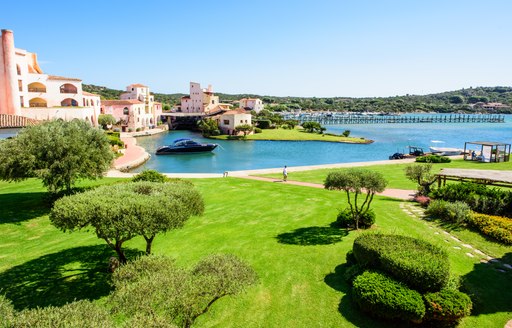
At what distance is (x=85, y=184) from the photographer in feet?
81.7

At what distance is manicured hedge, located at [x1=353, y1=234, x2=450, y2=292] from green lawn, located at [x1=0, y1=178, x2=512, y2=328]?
1.13m

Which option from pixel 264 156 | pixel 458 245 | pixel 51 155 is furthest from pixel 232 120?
pixel 458 245

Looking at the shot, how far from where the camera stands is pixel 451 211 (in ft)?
51.7

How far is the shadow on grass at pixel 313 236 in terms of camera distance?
1378cm

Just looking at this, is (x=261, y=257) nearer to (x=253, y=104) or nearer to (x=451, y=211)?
(x=451, y=211)

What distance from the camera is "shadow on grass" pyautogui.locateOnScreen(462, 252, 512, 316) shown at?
9.22 m

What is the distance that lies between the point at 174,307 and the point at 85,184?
2195 centimetres

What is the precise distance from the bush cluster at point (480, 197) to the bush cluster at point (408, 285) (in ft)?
28.0

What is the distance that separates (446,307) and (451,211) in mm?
8723

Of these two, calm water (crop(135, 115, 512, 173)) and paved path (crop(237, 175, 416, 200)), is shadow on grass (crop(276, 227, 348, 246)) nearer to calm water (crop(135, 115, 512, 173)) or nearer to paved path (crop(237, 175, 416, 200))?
paved path (crop(237, 175, 416, 200))

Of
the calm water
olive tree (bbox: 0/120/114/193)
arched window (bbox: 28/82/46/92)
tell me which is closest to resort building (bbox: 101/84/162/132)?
the calm water

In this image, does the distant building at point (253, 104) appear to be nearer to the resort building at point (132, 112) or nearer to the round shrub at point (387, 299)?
the resort building at point (132, 112)

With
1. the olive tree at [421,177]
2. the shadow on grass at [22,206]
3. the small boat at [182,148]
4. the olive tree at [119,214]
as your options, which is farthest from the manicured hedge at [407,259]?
the small boat at [182,148]

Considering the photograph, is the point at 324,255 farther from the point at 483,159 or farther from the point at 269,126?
the point at 269,126
